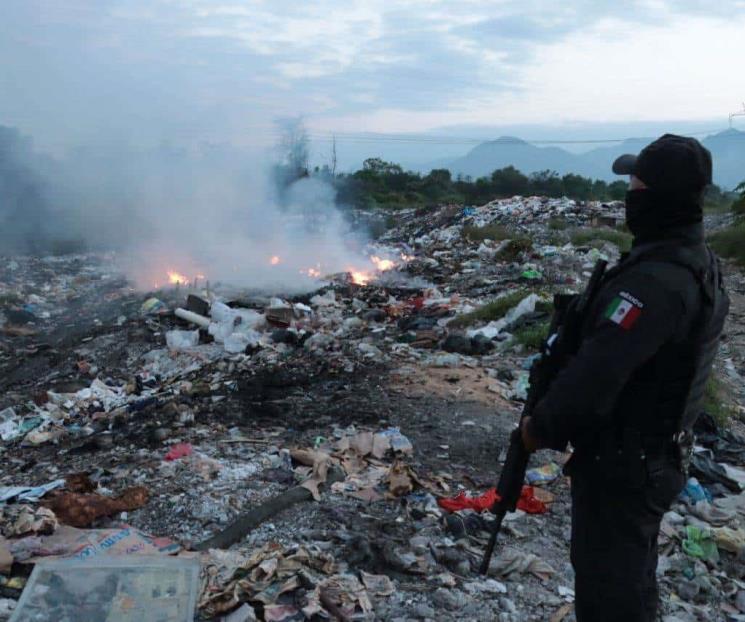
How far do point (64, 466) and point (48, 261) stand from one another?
39.4ft

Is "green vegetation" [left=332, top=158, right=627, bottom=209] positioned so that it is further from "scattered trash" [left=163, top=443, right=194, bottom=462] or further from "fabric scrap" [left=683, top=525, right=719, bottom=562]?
"fabric scrap" [left=683, top=525, right=719, bottom=562]

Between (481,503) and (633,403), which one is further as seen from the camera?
(481,503)

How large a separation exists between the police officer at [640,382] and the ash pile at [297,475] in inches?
34.0

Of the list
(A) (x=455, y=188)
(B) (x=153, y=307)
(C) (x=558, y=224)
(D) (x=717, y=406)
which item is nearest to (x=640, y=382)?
(D) (x=717, y=406)

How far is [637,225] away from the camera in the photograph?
1857 mm

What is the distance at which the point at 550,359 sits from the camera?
1979 millimetres

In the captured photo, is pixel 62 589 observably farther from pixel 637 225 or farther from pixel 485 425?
pixel 485 425

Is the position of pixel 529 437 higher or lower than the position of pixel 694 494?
higher

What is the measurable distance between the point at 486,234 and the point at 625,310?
611 inches

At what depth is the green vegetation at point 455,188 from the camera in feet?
98.3

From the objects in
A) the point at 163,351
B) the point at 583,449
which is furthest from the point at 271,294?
the point at 583,449

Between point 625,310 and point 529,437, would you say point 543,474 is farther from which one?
point 625,310

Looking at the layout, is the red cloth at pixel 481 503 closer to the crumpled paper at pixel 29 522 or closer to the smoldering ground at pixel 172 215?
the crumpled paper at pixel 29 522

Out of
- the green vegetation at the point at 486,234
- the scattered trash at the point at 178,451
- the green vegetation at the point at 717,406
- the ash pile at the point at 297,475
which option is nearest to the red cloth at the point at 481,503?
the ash pile at the point at 297,475
